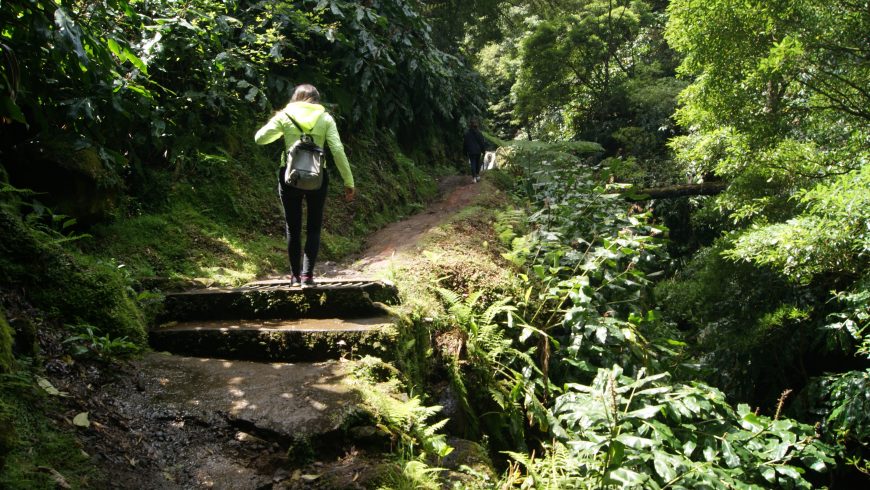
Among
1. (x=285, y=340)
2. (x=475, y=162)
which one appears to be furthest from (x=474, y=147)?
(x=285, y=340)

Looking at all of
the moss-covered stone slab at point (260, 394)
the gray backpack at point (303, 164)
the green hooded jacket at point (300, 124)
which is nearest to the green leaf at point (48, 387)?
the moss-covered stone slab at point (260, 394)

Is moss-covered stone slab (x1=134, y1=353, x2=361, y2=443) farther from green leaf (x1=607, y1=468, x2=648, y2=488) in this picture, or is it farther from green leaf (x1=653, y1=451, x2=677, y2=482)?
green leaf (x1=653, y1=451, x2=677, y2=482)

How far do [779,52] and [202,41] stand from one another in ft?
23.3

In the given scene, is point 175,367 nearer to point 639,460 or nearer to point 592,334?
point 639,460

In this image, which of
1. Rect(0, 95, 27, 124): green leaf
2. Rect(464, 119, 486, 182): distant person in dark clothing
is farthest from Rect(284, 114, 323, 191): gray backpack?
Rect(464, 119, 486, 182): distant person in dark clothing

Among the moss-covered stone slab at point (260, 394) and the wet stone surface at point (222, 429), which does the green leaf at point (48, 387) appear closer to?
the wet stone surface at point (222, 429)

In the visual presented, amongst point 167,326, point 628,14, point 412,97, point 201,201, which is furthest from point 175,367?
point 628,14

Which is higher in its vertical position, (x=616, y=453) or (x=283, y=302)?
(x=283, y=302)

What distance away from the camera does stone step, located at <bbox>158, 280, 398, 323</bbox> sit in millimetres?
4559

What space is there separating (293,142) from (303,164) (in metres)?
0.29

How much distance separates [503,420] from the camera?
4219 millimetres

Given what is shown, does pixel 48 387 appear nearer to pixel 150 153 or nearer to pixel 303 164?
pixel 303 164

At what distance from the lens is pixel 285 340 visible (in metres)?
4.10

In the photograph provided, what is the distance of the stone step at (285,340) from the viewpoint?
4.00 meters
